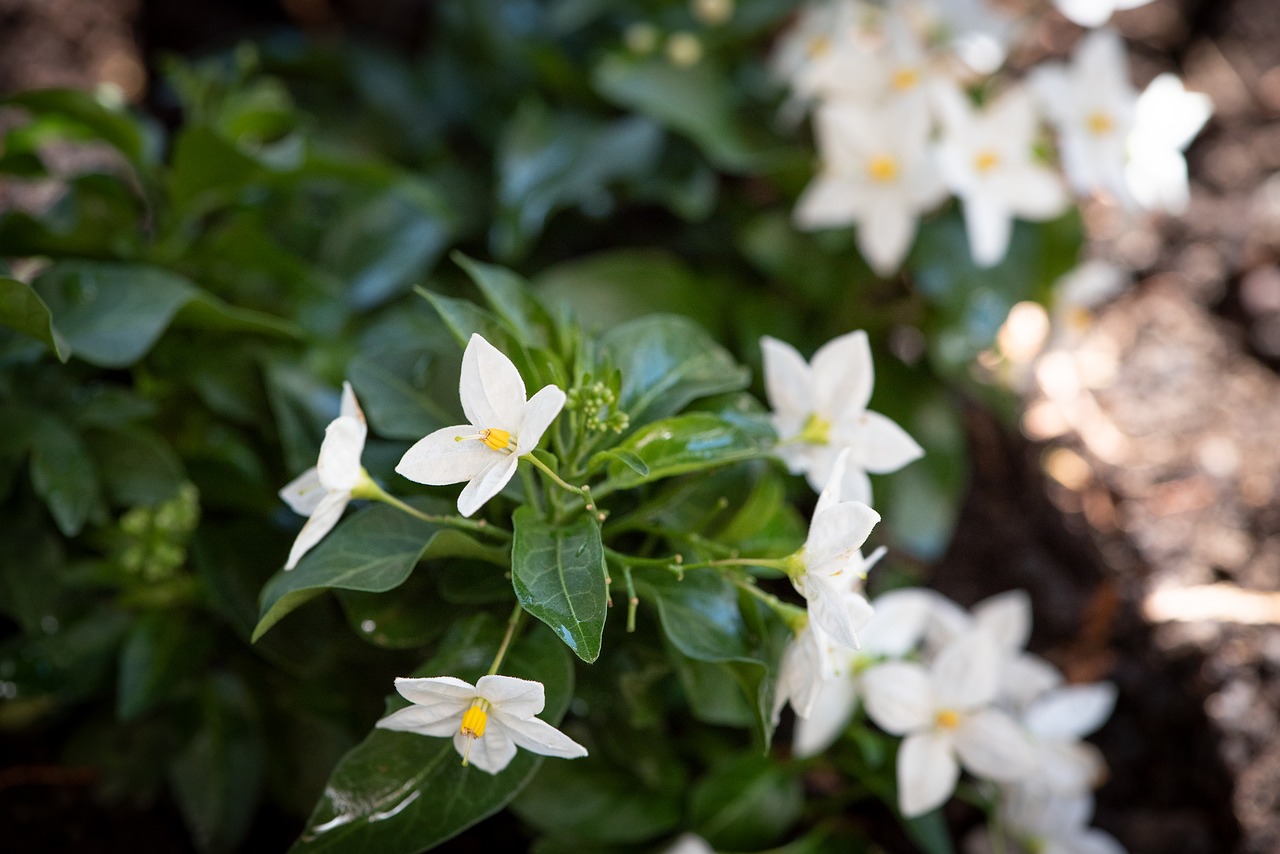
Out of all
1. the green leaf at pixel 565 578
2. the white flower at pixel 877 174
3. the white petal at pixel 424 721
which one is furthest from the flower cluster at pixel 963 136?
the white petal at pixel 424 721

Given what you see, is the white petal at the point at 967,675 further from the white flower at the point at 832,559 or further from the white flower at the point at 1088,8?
the white flower at the point at 1088,8

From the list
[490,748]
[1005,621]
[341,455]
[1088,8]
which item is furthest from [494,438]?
[1088,8]

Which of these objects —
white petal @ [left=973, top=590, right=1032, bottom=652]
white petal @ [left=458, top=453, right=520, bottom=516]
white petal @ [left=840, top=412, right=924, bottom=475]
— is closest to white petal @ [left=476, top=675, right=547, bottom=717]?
white petal @ [left=458, top=453, right=520, bottom=516]

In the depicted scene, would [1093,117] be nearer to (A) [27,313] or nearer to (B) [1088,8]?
(B) [1088,8]

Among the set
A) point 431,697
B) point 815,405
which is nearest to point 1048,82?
point 815,405

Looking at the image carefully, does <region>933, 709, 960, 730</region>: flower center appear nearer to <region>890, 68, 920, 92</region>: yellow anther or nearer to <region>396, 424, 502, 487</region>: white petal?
<region>396, 424, 502, 487</region>: white petal

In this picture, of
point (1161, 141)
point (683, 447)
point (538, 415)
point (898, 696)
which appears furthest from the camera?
point (1161, 141)

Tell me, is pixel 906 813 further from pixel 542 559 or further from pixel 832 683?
pixel 542 559
